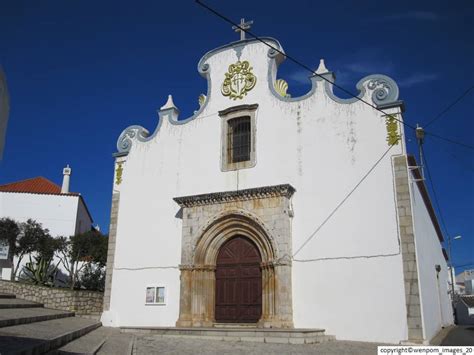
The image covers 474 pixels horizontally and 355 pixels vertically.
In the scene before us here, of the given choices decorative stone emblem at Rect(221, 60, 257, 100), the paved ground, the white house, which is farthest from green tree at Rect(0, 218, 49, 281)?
the paved ground

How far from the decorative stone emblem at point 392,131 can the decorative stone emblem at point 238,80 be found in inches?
163

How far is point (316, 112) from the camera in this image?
12.5 meters

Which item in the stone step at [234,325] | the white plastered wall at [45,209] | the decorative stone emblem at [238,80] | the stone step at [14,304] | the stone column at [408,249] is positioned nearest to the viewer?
the stone column at [408,249]

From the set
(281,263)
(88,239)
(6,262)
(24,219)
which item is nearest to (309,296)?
(281,263)

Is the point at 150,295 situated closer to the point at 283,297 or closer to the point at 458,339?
the point at 283,297

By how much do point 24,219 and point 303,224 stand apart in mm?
18280

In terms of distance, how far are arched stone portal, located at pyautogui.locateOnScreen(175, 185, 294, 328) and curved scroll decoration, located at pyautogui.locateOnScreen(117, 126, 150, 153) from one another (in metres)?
3.12

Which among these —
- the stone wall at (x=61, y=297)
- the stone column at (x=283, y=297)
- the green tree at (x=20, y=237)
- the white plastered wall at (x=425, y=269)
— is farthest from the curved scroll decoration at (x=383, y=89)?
the green tree at (x=20, y=237)

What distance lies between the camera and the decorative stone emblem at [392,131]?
11234mm

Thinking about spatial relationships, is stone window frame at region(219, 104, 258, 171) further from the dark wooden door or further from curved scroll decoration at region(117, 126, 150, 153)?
curved scroll decoration at region(117, 126, 150, 153)

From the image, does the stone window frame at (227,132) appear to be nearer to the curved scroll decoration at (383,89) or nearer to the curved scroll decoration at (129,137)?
the curved scroll decoration at (129,137)

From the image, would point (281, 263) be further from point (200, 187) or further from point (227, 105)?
point (227, 105)

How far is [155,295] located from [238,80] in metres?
6.69

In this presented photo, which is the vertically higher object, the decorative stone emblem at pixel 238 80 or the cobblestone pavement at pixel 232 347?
the decorative stone emblem at pixel 238 80
